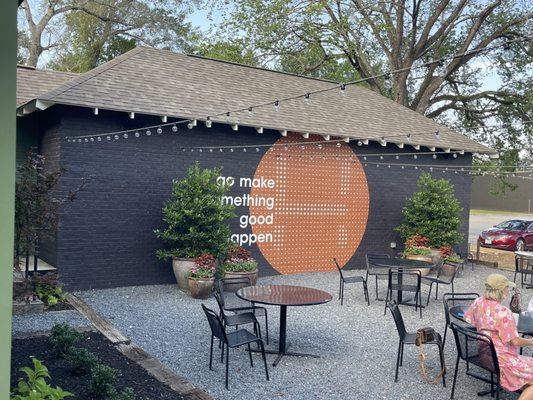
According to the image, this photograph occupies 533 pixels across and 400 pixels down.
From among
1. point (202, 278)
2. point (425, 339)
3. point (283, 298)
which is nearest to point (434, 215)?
point (202, 278)

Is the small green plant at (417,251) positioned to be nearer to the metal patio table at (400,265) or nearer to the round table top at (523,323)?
the metal patio table at (400,265)

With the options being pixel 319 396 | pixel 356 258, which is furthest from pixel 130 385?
pixel 356 258

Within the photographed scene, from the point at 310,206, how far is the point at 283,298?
6.69 meters

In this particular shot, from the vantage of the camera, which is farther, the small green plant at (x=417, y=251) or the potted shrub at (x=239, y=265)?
the small green plant at (x=417, y=251)

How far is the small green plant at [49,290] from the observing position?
7988mm

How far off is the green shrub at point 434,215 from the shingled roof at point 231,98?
123 cm

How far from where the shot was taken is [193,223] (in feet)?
32.5

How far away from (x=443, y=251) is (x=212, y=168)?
20.7 feet

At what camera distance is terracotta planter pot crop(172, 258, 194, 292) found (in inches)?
387

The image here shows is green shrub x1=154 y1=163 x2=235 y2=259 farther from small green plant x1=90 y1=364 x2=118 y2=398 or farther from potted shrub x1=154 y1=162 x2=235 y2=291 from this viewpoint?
small green plant x1=90 y1=364 x2=118 y2=398

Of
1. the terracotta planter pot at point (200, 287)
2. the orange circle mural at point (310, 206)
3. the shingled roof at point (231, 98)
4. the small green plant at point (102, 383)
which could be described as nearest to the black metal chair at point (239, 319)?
the small green plant at point (102, 383)

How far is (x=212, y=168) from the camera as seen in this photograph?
37.3ft

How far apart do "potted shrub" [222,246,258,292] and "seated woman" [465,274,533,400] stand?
553cm

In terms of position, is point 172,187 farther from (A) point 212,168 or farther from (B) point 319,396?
(B) point 319,396
